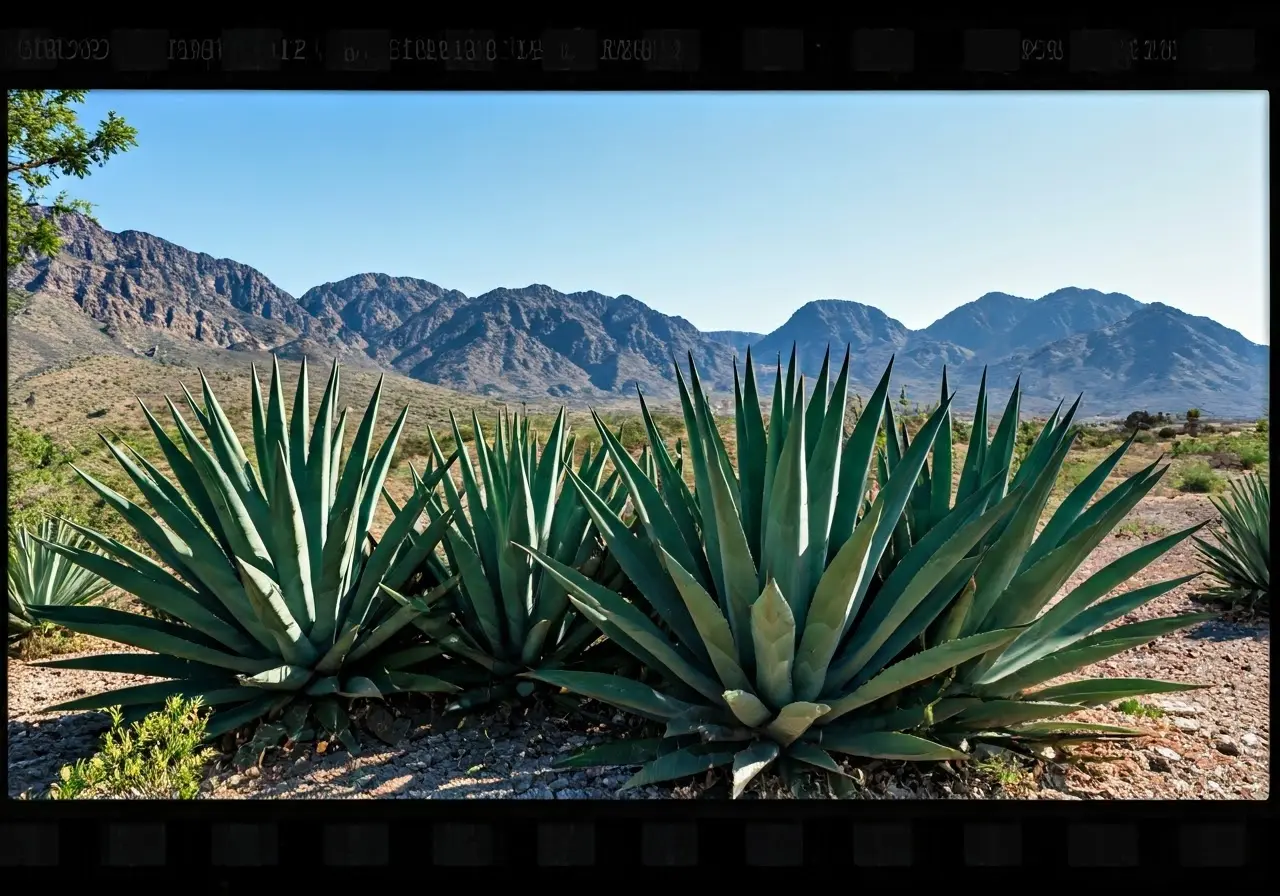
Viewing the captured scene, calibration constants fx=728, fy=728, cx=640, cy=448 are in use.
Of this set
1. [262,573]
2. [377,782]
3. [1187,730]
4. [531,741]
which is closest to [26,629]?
[262,573]

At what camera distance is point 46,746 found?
250cm

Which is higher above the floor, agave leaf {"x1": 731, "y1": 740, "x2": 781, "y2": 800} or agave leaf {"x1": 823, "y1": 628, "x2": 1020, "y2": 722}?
agave leaf {"x1": 823, "y1": 628, "x2": 1020, "y2": 722}

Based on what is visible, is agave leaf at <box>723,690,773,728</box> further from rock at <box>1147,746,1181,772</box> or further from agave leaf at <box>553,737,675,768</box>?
rock at <box>1147,746,1181,772</box>

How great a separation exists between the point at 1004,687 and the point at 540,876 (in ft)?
4.78

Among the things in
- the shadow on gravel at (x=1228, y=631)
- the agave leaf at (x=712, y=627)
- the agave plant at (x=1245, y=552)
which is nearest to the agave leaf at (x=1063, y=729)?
the agave leaf at (x=712, y=627)

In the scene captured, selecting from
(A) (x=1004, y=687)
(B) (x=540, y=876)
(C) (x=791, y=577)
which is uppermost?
(C) (x=791, y=577)

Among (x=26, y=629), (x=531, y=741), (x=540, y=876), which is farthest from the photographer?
(x=26, y=629)

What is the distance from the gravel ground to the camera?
2.15 metres

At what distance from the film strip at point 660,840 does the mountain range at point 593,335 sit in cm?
122

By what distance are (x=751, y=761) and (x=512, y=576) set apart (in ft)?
3.35

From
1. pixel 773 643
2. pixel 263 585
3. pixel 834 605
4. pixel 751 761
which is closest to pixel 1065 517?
pixel 834 605

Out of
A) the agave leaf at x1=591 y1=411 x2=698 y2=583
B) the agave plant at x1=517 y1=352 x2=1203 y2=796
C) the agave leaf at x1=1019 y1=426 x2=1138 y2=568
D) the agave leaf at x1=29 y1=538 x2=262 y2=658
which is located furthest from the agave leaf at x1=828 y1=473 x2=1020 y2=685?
the agave leaf at x1=29 y1=538 x2=262 y2=658
